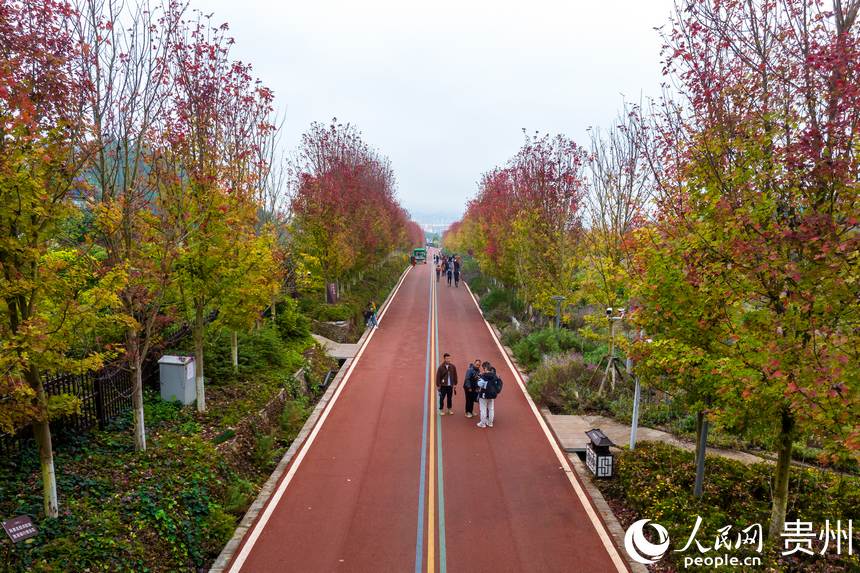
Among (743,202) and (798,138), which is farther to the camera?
(743,202)

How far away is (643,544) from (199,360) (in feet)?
35.6

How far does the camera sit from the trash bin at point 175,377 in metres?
13.1

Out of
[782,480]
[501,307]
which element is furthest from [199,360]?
[501,307]

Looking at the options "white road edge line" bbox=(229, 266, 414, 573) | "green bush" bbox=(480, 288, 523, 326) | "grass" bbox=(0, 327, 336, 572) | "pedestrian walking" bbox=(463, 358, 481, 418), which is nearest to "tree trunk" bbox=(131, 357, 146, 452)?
"grass" bbox=(0, 327, 336, 572)

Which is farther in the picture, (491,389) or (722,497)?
(491,389)

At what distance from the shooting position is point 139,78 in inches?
375

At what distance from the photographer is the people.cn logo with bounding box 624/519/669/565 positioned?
26.4ft

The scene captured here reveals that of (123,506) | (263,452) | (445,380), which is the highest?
(445,380)

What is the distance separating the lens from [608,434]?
1336 centimetres

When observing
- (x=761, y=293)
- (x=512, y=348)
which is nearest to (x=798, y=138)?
(x=761, y=293)

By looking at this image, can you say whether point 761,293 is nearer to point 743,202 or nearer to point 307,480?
point 743,202

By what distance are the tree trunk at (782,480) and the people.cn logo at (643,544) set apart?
5.00 feet

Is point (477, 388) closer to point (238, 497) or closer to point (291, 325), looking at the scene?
point (238, 497)

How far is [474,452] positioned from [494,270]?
2581 cm
